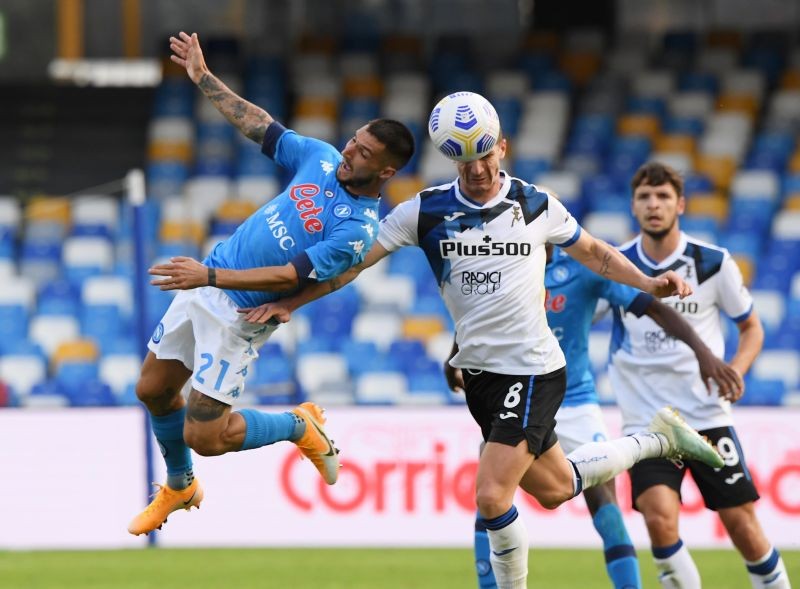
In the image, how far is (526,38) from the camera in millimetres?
20781

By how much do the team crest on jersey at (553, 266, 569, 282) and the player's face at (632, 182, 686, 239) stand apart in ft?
1.71

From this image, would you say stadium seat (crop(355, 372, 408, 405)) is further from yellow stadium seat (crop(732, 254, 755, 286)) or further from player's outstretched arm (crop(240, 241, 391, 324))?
player's outstretched arm (crop(240, 241, 391, 324))

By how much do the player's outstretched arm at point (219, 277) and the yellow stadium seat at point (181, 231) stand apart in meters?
9.80

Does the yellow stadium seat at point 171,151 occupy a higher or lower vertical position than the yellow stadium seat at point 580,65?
lower

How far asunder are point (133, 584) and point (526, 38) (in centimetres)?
1208

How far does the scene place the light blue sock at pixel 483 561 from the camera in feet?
27.6

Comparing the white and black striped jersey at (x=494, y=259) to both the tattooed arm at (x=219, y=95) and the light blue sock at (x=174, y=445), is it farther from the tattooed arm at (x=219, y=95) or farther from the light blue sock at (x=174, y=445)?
the light blue sock at (x=174, y=445)

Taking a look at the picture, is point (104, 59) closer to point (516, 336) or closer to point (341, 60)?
point (341, 60)

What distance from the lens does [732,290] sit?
8602 millimetres

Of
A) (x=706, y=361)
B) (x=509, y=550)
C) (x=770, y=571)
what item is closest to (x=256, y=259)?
(x=509, y=550)

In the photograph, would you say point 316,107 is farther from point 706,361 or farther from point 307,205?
point 706,361

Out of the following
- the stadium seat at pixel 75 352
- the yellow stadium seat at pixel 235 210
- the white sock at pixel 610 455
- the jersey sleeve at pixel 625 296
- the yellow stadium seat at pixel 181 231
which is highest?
the jersey sleeve at pixel 625 296

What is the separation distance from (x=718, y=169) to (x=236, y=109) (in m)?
11.5

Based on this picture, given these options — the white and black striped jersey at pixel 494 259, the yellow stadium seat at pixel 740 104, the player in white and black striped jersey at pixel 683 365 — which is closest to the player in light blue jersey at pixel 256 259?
the white and black striped jersey at pixel 494 259
